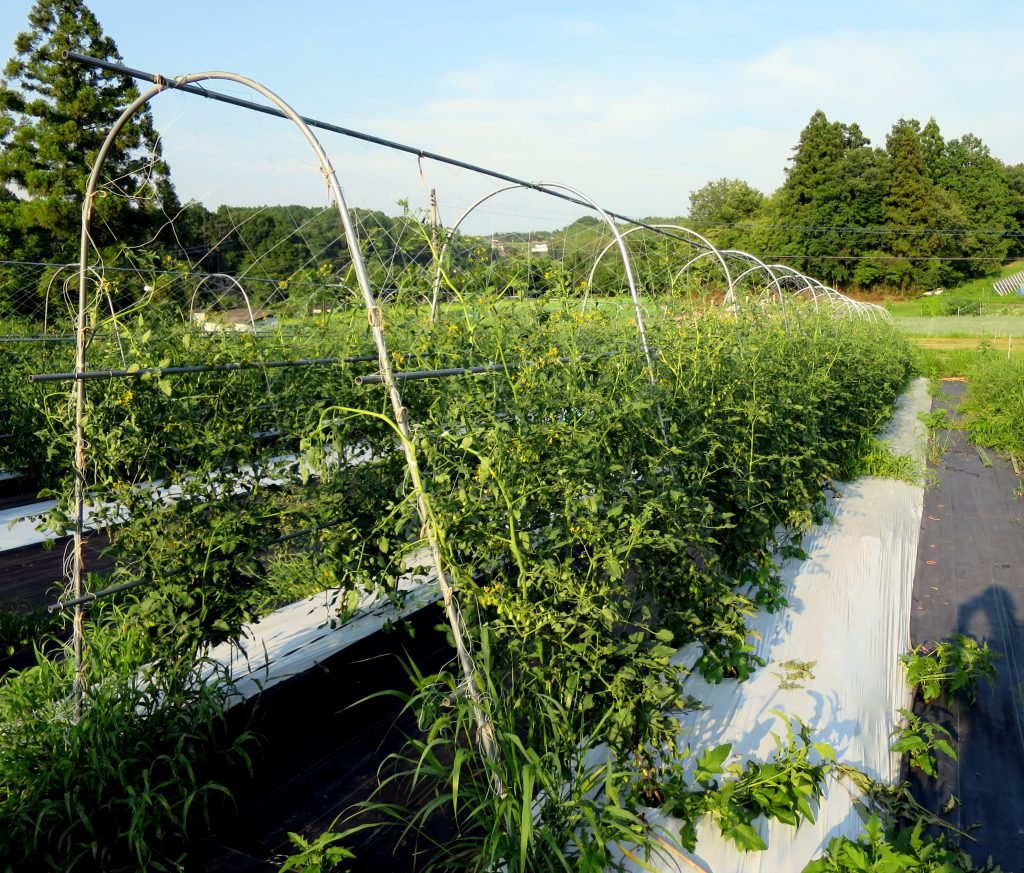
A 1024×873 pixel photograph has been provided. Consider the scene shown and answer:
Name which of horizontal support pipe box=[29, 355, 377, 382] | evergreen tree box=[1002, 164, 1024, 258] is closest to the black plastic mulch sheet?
horizontal support pipe box=[29, 355, 377, 382]

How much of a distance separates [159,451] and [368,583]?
2.78 ft

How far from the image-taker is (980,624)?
388 centimetres

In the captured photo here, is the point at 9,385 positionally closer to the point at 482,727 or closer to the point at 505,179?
the point at 505,179

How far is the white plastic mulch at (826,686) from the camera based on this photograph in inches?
87.4

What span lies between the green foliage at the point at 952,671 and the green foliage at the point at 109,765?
8.57 feet

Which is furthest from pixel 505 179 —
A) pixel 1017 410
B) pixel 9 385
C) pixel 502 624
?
pixel 1017 410

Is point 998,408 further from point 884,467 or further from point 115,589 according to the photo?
point 115,589

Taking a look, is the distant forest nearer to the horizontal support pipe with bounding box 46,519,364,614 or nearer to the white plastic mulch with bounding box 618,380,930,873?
the white plastic mulch with bounding box 618,380,930,873

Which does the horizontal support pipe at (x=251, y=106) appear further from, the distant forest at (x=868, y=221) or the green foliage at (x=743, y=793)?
the distant forest at (x=868, y=221)

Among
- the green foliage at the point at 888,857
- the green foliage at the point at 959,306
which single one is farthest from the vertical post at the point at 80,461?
the green foliage at the point at 959,306

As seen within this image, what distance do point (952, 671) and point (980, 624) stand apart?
83 cm

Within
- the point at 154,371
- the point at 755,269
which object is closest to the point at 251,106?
the point at 154,371

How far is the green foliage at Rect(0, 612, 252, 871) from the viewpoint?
204 cm

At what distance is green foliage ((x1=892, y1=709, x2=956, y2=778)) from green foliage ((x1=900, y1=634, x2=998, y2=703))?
232 mm
